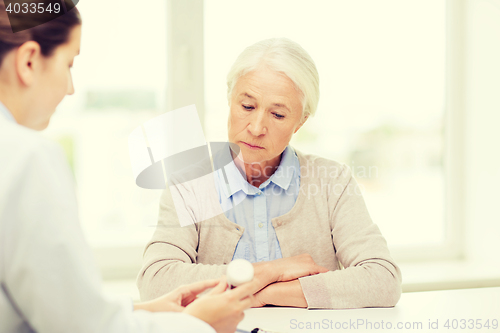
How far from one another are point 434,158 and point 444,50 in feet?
1.82

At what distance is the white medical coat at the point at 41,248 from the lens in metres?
0.41

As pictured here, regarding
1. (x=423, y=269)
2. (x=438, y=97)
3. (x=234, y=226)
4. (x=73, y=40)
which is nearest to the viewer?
(x=73, y=40)

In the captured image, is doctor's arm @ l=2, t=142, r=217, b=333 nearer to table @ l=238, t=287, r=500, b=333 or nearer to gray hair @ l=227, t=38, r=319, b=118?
table @ l=238, t=287, r=500, b=333

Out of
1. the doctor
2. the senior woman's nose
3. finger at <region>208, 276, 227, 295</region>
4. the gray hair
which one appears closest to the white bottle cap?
finger at <region>208, 276, 227, 295</region>

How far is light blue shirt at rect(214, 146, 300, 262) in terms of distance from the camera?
1124 mm

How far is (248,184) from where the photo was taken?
1.18 meters

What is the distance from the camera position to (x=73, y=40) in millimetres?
578

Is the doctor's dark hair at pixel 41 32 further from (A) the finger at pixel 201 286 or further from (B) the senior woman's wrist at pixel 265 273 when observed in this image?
(B) the senior woman's wrist at pixel 265 273

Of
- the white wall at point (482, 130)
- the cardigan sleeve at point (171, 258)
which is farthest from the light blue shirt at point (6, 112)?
the white wall at point (482, 130)

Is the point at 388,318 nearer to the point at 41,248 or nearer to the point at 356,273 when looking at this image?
the point at 356,273

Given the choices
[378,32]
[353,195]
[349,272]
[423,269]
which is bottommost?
[423,269]

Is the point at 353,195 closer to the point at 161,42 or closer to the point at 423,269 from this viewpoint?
the point at 423,269

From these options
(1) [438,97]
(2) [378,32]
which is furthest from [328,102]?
(1) [438,97]

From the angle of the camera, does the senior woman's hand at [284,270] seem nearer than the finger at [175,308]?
No
